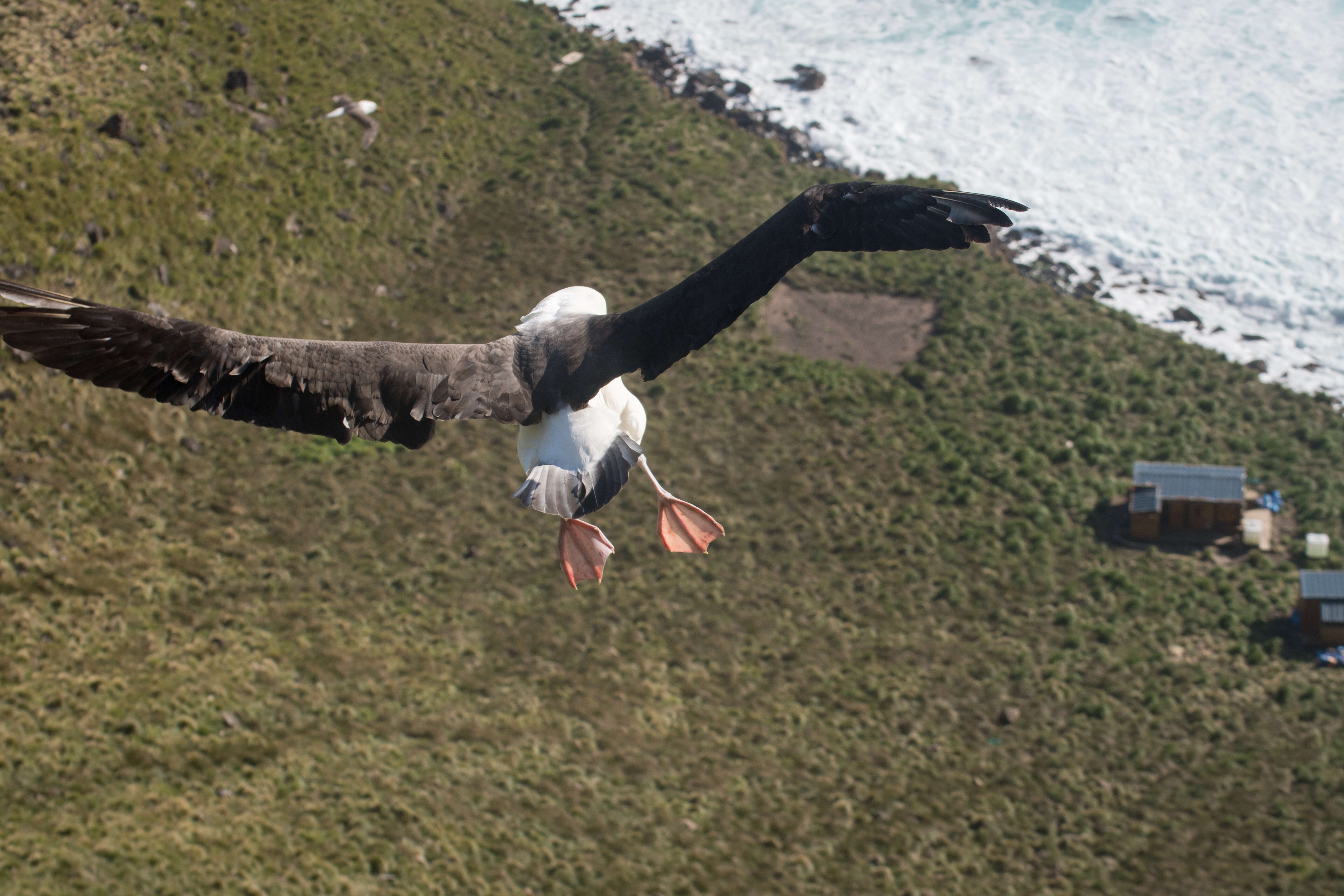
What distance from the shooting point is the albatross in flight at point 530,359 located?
27.4 feet

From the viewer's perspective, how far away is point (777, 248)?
9.20 meters

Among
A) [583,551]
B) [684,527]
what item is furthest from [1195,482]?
[583,551]

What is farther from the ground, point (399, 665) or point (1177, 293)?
point (1177, 293)

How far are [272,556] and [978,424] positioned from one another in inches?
549

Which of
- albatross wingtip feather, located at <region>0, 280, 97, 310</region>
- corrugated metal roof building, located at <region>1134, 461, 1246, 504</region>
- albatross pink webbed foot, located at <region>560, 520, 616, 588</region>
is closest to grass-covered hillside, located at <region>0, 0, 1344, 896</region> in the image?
corrugated metal roof building, located at <region>1134, 461, 1246, 504</region>

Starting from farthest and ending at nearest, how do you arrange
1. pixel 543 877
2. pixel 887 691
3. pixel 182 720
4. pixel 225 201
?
1. pixel 225 201
2. pixel 887 691
3. pixel 182 720
4. pixel 543 877

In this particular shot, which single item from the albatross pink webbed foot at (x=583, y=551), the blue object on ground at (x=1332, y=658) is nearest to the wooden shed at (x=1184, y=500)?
the blue object on ground at (x=1332, y=658)

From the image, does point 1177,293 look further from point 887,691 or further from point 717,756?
point 717,756

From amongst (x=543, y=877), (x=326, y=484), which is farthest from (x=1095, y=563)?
(x=326, y=484)

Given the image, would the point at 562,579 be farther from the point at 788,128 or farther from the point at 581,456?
the point at 788,128

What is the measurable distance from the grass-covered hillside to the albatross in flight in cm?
785

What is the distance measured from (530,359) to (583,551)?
2.02 m

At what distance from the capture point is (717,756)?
59.3 feet

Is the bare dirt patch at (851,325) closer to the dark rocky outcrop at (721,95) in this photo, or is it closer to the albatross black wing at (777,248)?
the dark rocky outcrop at (721,95)
